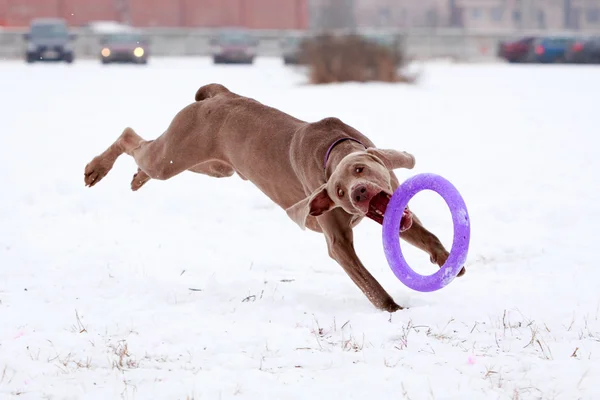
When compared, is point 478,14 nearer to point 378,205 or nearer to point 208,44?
point 208,44

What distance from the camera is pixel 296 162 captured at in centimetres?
488

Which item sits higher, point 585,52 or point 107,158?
point 107,158

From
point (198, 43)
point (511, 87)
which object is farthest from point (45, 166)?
point (198, 43)

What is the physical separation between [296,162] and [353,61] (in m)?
15.8

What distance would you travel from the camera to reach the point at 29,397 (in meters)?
3.41

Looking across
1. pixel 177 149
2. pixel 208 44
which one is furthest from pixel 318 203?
pixel 208 44

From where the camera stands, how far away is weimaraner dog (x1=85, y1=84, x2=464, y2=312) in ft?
13.8

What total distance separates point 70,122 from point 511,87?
11.6 m

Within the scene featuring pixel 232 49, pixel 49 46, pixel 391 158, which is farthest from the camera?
pixel 232 49

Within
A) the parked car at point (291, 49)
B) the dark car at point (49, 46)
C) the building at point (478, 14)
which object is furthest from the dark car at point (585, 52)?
the building at point (478, 14)

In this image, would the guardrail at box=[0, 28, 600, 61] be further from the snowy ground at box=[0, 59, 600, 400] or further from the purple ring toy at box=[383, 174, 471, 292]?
the purple ring toy at box=[383, 174, 471, 292]

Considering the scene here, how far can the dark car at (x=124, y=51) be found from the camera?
98.3ft

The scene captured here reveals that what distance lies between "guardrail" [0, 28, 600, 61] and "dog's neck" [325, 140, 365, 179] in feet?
103

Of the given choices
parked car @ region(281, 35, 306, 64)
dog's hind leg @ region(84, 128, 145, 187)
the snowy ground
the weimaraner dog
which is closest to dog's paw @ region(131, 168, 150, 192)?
the weimaraner dog
